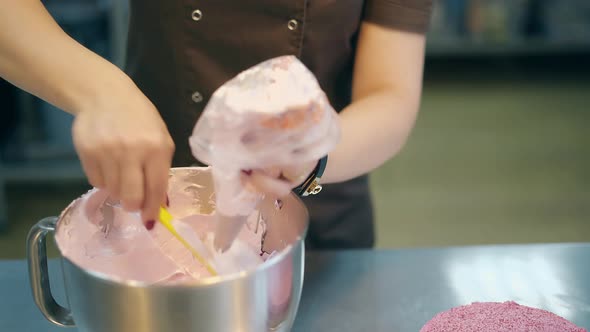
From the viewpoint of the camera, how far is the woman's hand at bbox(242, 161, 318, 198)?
58cm

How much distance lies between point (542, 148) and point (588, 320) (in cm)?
191

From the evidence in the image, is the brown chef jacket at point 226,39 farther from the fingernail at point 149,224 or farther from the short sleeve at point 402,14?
the fingernail at point 149,224

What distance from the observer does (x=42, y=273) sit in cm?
63

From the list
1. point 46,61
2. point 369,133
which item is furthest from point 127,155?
point 369,133

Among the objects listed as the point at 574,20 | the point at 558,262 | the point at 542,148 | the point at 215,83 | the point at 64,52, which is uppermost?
the point at 64,52

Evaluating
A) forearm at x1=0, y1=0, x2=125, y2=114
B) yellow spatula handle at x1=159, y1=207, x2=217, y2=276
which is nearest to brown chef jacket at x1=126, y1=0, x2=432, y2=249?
forearm at x1=0, y1=0, x2=125, y2=114

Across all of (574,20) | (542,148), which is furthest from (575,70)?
(542,148)

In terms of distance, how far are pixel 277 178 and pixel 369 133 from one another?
0.90 feet

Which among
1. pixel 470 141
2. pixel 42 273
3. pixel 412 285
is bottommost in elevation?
pixel 470 141

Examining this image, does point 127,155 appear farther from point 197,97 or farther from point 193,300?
point 197,97

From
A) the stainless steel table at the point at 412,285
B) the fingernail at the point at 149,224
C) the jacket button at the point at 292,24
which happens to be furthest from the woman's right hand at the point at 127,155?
the jacket button at the point at 292,24

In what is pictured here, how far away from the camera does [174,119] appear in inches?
38.5

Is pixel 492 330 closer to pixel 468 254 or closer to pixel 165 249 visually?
pixel 468 254

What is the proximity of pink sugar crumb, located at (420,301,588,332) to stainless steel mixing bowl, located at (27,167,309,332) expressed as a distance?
218 mm
